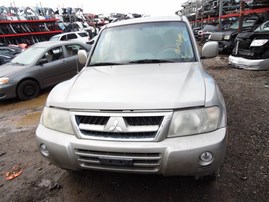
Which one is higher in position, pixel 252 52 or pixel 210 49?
pixel 210 49

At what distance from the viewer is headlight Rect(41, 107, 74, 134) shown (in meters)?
2.10

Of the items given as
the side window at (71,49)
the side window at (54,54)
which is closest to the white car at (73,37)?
the side window at (71,49)

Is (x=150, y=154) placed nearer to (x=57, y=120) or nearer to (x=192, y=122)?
(x=192, y=122)

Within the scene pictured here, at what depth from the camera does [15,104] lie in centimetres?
643

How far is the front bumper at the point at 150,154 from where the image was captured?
5.97 feet

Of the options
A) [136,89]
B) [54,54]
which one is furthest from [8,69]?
[136,89]

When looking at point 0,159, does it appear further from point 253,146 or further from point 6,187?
point 253,146

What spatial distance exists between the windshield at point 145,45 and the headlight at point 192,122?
1.10 metres

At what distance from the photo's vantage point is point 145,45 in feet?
10.1

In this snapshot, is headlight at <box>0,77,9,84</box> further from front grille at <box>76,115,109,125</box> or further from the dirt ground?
front grille at <box>76,115,109,125</box>

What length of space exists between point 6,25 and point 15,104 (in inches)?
578

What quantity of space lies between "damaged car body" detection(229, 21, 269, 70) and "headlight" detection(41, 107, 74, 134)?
6.64 meters

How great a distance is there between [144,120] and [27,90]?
573cm

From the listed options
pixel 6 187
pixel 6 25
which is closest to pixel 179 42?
pixel 6 187
